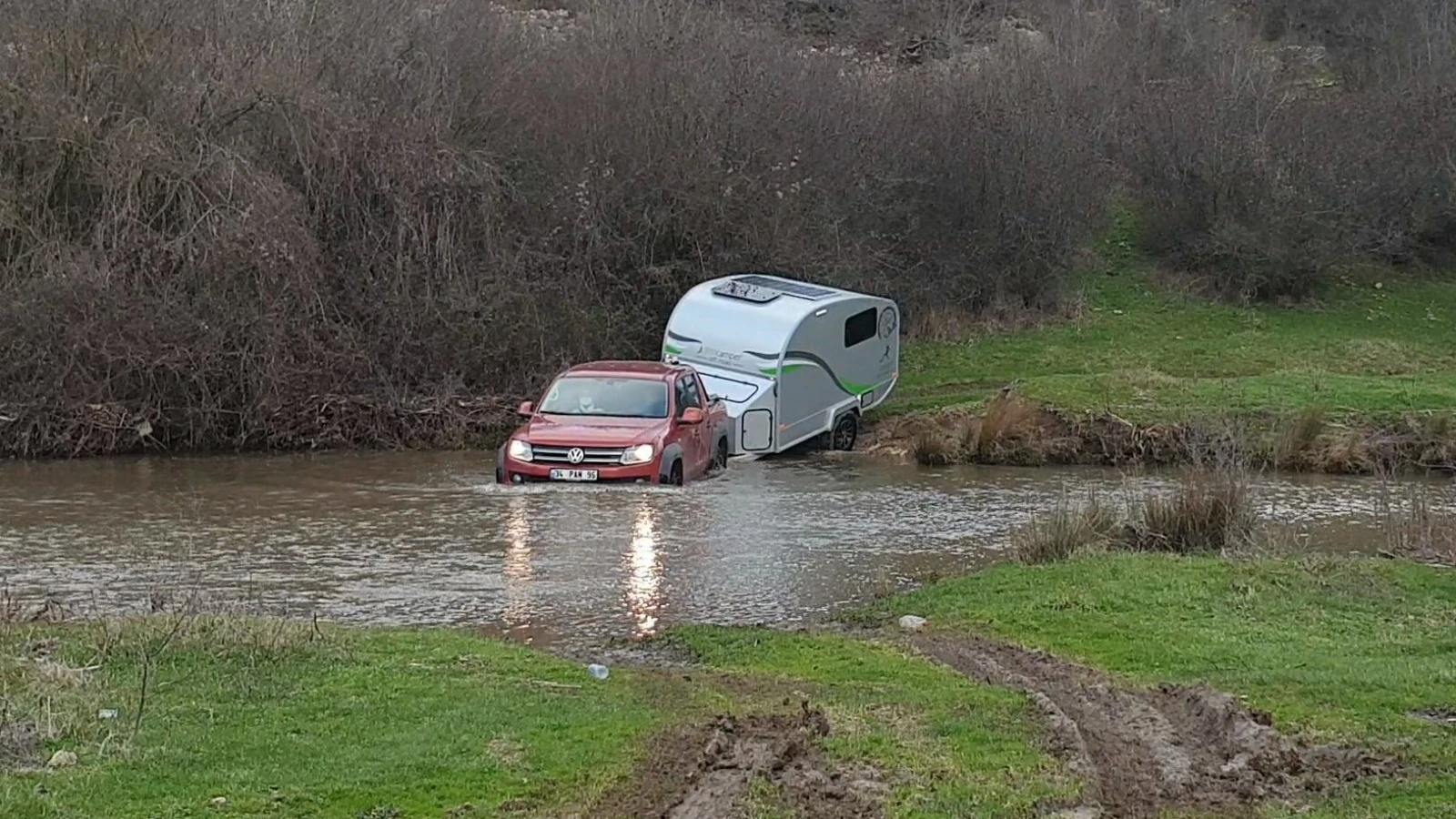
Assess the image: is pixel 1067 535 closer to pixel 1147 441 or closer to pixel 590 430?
pixel 590 430

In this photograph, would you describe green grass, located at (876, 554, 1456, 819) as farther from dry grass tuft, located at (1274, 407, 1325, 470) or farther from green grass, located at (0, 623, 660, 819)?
dry grass tuft, located at (1274, 407, 1325, 470)

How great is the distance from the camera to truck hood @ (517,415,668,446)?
69.1ft

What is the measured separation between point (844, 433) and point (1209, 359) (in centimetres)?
1041

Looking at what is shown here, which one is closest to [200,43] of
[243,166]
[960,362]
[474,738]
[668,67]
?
[243,166]

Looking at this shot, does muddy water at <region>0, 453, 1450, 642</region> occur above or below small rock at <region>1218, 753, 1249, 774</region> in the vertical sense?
below

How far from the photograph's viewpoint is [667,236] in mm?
32438

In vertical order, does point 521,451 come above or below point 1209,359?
below

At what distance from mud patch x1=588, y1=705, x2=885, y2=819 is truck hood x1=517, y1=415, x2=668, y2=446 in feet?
40.3

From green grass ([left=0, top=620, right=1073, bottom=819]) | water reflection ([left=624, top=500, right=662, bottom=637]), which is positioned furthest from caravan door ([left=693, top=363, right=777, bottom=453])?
green grass ([left=0, top=620, right=1073, bottom=819])

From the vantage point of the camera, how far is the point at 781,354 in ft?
87.2

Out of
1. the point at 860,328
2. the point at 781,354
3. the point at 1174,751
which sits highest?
the point at 860,328

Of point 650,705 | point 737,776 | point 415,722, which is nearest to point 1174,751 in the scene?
point 737,776

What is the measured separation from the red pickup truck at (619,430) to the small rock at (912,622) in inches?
322

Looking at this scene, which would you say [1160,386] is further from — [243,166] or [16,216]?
[16,216]
